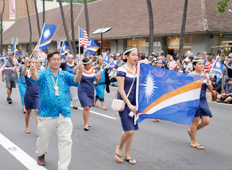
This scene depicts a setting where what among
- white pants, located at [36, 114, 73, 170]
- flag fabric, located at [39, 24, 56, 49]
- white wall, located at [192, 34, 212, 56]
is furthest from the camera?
white wall, located at [192, 34, 212, 56]

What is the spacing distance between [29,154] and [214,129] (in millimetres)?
4588

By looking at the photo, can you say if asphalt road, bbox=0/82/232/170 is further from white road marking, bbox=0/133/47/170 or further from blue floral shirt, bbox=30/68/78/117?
blue floral shirt, bbox=30/68/78/117

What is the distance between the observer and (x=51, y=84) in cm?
466

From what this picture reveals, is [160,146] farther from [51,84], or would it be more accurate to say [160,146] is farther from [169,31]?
[169,31]

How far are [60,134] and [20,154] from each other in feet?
5.00

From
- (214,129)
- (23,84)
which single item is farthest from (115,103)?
(23,84)

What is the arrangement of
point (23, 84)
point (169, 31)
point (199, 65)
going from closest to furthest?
point (199, 65) < point (23, 84) < point (169, 31)

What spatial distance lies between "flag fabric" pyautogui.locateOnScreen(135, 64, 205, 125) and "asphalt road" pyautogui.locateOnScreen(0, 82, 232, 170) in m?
0.74

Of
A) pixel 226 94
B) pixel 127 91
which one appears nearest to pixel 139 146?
pixel 127 91

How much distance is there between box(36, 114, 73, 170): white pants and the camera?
14.7ft

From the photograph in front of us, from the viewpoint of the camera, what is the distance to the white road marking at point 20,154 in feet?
16.5

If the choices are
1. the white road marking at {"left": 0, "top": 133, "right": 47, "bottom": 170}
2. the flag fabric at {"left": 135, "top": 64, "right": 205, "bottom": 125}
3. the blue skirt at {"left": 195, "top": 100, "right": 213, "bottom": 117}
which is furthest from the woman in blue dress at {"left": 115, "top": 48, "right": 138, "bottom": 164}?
the blue skirt at {"left": 195, "top": 100, "right": 213, "bottom": 117}

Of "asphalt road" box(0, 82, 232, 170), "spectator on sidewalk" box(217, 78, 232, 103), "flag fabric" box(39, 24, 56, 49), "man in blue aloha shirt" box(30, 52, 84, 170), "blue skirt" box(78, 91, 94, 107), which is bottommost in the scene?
"asphalt road" box(0, 82, 232, 170)

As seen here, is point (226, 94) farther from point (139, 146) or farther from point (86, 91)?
point (139, 146)
